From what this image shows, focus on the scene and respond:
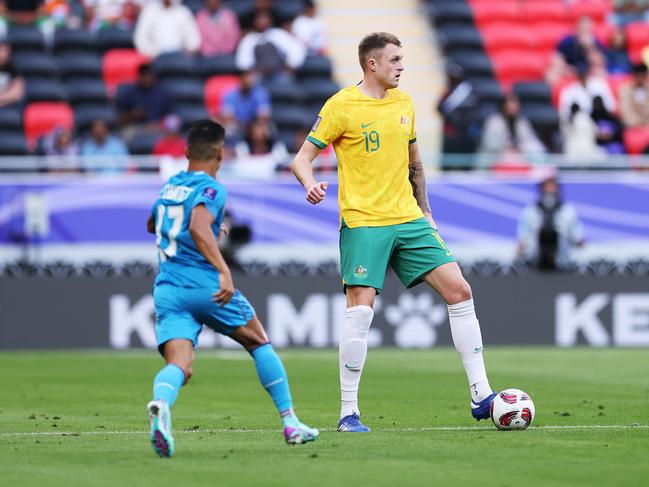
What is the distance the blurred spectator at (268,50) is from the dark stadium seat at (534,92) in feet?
12.0

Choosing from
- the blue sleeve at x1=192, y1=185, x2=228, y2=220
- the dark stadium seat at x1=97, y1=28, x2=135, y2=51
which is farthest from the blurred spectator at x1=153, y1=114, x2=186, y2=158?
the blue sleeve at x1=192, y1=185, x2=228, y2=220

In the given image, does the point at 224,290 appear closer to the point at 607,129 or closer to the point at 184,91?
the point at 184,91

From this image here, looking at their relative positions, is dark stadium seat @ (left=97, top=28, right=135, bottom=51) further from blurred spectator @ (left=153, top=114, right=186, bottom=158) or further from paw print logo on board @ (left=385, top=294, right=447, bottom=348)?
paw print logo on board @ (left=385, top=294, right=447, bottom=348)

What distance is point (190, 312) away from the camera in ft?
27.8

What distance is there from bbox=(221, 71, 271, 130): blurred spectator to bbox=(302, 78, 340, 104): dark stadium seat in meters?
1.64

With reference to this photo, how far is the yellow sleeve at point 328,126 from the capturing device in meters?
9.97

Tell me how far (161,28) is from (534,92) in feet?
A: 20.5

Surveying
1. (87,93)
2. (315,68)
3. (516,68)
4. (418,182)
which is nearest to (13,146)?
(87,93)

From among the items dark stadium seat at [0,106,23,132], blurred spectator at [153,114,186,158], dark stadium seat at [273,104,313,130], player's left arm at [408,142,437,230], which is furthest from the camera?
dark stadium seat at [273,104,313,130]

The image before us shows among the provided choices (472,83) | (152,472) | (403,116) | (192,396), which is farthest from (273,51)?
(152,472)

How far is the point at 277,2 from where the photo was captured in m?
25.1

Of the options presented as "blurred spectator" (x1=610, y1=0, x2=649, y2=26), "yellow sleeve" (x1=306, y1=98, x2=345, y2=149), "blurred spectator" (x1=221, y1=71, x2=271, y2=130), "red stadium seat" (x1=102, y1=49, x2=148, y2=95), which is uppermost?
"blurred spectator" (x1=610, y1=0, x2=649, y2=26)

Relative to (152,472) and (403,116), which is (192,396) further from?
(152,472)

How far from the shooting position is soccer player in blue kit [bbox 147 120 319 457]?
8.34 meters
